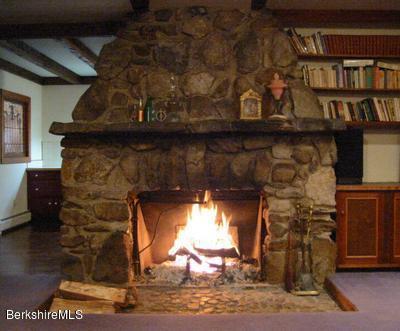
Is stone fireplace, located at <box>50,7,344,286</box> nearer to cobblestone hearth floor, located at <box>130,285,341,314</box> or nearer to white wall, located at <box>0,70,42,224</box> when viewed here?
cobblestone hearth floor, located at <box>130,285,341,314</box>

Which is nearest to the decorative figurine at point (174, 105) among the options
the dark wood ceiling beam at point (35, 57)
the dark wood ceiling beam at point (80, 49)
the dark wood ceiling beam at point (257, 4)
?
the dark wood ceiling beam at point (257, 4)

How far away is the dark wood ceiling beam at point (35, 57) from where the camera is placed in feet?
14.5

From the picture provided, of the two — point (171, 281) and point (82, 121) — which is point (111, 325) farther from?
→ point (82, 121)

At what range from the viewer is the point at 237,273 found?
3482mm

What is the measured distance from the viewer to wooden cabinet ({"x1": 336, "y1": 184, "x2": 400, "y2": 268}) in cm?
330

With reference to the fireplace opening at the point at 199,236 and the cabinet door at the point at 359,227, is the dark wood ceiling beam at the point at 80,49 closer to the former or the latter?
the fireplace opening at the point at 199,236

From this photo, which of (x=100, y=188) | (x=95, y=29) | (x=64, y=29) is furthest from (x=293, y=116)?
(x=64, y=29)

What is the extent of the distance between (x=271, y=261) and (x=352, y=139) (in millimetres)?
1185

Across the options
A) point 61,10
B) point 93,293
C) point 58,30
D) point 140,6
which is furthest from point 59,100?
point 93,293

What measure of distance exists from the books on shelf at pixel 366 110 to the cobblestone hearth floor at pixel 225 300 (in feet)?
4.74

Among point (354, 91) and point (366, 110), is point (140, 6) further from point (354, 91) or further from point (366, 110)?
point (366, 110)

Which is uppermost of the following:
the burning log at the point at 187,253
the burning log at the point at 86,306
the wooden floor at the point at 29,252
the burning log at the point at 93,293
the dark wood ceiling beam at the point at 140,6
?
the dark wood ceiling beam at the point at 140,6

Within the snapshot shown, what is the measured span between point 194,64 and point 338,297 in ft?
6.70

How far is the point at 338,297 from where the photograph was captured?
2932mm
